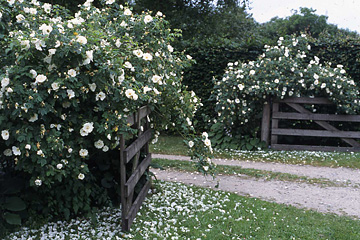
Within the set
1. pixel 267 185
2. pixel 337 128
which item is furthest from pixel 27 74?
pixel 337 128

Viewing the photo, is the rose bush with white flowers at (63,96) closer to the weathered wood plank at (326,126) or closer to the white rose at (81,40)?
the white rose at (81,40)

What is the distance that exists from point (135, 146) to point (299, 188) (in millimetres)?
2968

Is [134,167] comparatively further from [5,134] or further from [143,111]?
[5,134]

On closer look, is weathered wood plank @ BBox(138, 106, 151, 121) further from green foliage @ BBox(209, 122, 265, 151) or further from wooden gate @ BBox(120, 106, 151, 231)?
green foliage @ BBox(209, 122, 265, 151)

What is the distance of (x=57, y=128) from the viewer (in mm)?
3262

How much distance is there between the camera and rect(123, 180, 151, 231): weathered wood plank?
12.0ft

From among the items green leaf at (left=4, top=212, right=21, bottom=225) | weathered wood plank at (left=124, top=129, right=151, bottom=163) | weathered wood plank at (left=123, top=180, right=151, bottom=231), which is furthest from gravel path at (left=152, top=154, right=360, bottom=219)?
green leaf at (left=4, top=212, right=21, bottom=225)

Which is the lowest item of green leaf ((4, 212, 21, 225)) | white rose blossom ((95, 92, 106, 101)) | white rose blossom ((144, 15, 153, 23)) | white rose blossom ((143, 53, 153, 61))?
green leaf ((4, 212, 21, 225))

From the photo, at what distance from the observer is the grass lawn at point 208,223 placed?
12.1ft

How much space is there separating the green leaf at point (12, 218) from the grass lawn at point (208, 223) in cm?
13

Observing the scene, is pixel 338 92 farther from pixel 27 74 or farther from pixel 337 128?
pixel 27 74

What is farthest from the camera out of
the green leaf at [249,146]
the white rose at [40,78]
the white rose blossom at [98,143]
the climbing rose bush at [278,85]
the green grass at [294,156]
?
the green leaf at [249,146]

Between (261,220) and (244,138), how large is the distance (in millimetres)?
4871

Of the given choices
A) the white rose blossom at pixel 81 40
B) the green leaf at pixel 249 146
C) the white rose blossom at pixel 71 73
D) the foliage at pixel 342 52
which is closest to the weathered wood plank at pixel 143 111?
the white rose blossom at pixel 71 73
